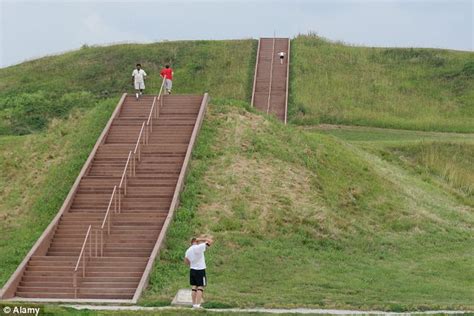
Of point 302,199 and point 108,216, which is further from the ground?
point 302,199

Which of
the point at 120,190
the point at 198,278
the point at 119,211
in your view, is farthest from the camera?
the point at 120,190

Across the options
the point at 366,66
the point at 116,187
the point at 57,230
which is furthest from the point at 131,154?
the point at 366,66

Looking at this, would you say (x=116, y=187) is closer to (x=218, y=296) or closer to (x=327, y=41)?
(x=218, y=296)

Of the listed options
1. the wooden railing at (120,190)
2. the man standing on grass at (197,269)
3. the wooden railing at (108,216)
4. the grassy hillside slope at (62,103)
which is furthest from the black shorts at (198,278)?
the grassy hillside slope at (62,103)

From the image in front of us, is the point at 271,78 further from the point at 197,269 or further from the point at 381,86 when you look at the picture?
the point at 197,269

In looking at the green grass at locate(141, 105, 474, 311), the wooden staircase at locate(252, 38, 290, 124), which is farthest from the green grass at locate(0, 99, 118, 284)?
the wooden staircase at locate(252, 38, 290, 124)

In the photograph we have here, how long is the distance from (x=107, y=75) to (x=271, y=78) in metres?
8.97

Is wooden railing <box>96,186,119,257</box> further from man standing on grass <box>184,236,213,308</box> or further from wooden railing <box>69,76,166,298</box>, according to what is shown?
man standing on grass <box>184,236,213,308</box>

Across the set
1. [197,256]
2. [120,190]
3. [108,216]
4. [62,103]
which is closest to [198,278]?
[197,256]

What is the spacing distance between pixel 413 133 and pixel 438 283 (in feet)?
74.9

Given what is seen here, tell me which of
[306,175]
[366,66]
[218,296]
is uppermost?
[366,66]

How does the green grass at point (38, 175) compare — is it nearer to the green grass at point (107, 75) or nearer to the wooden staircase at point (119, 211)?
the wooden staircase at point (119, 211)

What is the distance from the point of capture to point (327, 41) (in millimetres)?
56719

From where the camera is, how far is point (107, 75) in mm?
50656
